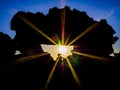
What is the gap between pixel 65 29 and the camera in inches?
1122

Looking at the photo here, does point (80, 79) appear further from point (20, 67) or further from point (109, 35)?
point (109, 35)

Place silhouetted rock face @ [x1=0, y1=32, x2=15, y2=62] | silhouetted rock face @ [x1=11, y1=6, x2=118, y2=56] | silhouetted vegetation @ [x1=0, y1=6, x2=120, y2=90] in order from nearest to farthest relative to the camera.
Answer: silhouetted vegetation @ [x1=0, y1=6, x2=120, y2=90] → silhouetted rock face @ [x1=0, y1=32, x2=15, y2=62] → silhouetted rock face @ [x1=11, y1=6, x2=118, y2=56]

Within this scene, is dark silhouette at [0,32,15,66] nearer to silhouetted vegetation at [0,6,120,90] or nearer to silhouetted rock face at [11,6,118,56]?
silhouetted vegetation at [0,6,120,90]

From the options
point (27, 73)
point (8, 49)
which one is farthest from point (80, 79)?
point (8, 49)

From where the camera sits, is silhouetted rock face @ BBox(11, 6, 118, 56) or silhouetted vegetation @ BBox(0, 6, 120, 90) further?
silhouetted rock face @ BBox(11, 6, 118, 56)

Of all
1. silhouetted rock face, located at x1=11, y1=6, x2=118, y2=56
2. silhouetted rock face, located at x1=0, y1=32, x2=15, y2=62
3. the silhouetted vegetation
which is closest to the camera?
the silhouetted vegetation

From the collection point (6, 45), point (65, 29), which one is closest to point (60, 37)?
point (65, 29)

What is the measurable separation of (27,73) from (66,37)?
40.5 ft

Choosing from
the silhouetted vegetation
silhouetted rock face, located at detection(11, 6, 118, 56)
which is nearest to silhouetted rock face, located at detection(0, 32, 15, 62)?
the silhouetted vegetation

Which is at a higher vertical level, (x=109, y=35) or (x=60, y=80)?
(x=109, y=35)

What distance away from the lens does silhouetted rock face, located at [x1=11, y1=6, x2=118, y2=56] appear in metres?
27.2

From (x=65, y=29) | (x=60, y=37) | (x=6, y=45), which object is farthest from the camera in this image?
(x=60, y=37)

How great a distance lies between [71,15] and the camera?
89.5 feet

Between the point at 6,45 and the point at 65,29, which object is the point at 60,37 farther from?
the point at 6,45
